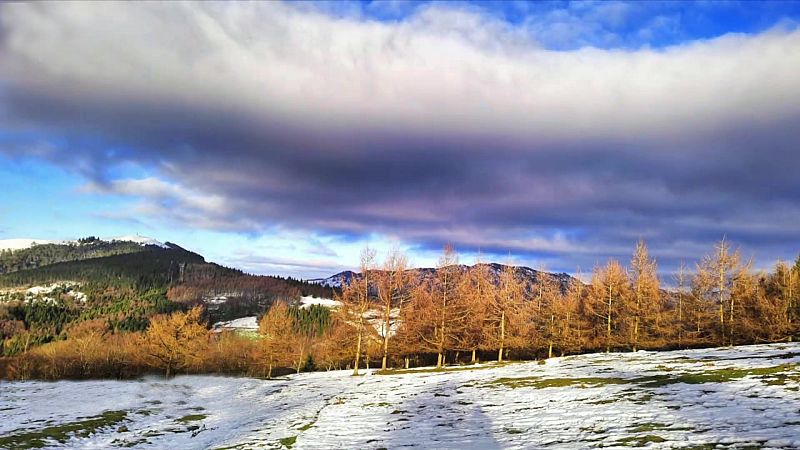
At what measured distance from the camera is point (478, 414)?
80.2 feet

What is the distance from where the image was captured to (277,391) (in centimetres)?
4709

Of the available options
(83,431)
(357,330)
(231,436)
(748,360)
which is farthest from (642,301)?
(83,431)

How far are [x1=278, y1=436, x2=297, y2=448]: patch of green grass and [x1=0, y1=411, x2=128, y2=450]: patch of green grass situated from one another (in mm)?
14358

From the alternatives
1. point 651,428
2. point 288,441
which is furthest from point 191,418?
point 651,428

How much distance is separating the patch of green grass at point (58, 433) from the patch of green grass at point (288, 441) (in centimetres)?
1436

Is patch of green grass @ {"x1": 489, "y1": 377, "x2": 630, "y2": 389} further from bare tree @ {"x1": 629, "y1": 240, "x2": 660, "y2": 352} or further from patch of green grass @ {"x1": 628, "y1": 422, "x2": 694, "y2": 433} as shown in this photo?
bare tree @ {"x1": 629, "y1": 240, "x2": 660, "y2": 352}

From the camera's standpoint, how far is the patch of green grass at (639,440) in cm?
1520

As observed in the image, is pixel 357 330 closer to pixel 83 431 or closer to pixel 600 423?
pixel 83 431

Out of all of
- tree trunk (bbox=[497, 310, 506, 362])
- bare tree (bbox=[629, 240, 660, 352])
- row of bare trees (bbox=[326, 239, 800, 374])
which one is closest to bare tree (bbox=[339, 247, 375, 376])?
row of bare trees (bbox=[326, 239, 800, 374])

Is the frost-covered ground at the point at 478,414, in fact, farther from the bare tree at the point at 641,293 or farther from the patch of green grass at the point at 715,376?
the bare tree at the point at 641,293

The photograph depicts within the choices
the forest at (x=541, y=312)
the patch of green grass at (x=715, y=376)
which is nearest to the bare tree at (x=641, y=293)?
the forest at (x=541, y=312)

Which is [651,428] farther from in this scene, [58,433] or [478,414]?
[58,433]

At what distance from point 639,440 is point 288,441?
14593mm

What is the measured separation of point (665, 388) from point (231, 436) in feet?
79.7
